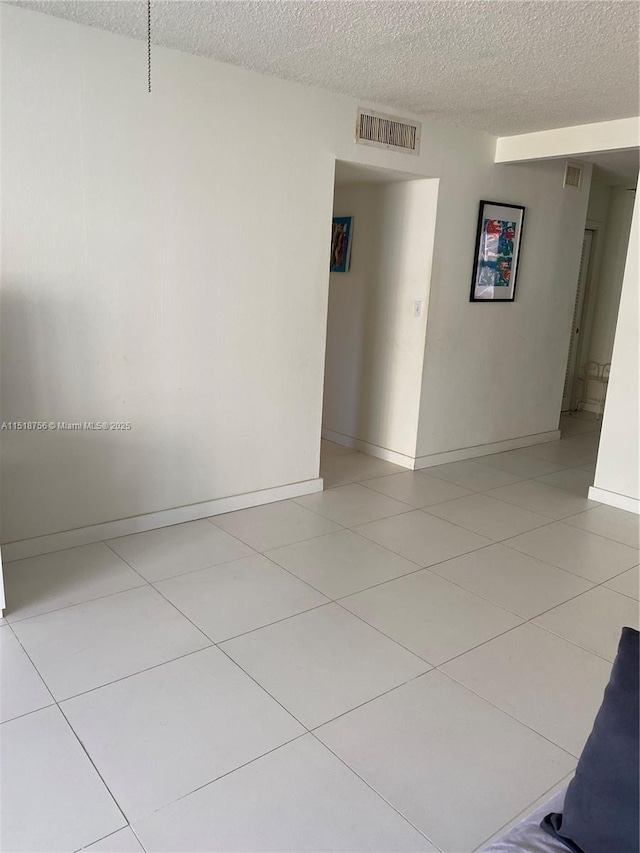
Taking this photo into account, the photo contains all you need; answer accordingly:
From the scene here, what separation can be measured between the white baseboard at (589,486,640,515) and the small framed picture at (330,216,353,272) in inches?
101

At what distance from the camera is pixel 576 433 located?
6332 mm

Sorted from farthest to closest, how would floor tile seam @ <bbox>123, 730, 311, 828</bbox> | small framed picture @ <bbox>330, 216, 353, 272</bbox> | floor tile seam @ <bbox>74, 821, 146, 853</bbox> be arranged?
small framed picture @ <bbox>330, 216, 353, 272</bbox> < floor tile seam @ <bbox>123, 730, 311, 828</bbox> < floor tile seam @ <bbox>74, 821, 146, 853</bbox>

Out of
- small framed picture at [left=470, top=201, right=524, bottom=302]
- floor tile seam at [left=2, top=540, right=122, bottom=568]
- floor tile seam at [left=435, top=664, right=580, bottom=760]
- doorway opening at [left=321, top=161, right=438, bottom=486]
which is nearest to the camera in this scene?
floor tile seam at [left=435, top=664, right=580, bottom=760]

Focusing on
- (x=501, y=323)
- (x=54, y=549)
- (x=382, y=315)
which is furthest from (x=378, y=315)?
(x=54, y=549)

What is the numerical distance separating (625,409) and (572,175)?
2.29 m

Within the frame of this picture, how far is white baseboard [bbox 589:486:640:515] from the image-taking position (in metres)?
4.27

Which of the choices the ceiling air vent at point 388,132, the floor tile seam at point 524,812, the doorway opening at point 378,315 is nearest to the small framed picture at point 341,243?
the doorway opening at point 378,315

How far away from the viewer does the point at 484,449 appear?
546 cm

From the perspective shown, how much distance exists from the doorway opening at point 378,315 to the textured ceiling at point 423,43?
882 millimetres

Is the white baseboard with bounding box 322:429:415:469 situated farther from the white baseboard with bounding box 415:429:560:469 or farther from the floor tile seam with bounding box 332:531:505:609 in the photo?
the floor tile seam with bounding box 332:531:505:609

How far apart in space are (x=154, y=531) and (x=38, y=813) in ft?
6.32

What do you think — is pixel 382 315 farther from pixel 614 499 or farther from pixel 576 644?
pixel 576 644

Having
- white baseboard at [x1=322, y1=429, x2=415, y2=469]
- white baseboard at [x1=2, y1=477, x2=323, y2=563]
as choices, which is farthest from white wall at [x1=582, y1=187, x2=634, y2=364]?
white baseboard at [x1=2, y1=477, x2=323, y2=563]

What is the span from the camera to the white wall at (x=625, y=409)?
4.14 meters
